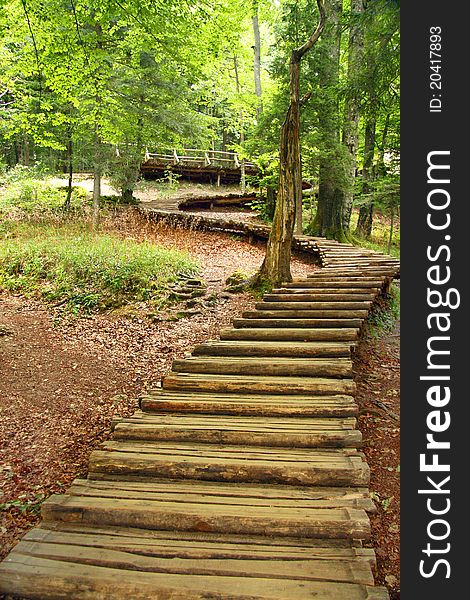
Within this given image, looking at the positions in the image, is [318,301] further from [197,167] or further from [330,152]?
[197,167]

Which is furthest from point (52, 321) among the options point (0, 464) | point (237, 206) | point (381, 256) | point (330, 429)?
point (237, 206)

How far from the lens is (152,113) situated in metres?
13.8

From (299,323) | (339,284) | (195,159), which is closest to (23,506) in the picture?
(299,323)

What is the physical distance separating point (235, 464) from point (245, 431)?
431 millimetres

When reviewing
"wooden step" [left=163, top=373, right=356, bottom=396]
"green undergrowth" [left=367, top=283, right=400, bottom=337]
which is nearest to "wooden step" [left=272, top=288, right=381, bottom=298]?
"green undergrowth" [left=367, top=283, right=400, bottom=337]

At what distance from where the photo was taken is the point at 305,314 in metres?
6.44

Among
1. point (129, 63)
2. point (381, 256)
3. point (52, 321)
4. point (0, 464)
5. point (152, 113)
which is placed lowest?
point (0, 464)

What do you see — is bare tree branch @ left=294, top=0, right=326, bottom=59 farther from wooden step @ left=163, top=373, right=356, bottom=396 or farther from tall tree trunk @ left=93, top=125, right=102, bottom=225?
tall tree trunk @ left=93, top=125, right=102, bottom=225

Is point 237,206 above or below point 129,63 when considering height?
below

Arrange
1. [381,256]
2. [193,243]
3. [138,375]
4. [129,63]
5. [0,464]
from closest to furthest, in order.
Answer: [0,464] → [138,375] → [381,256] → [129,63] → [193,243]

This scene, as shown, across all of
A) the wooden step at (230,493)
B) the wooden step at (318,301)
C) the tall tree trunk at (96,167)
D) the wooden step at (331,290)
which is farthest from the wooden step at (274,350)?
the tall tree trunk at (96,167)

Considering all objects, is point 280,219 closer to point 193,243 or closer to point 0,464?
point 0,464

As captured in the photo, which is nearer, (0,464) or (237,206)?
(0,464)

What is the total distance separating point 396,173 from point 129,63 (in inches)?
337
